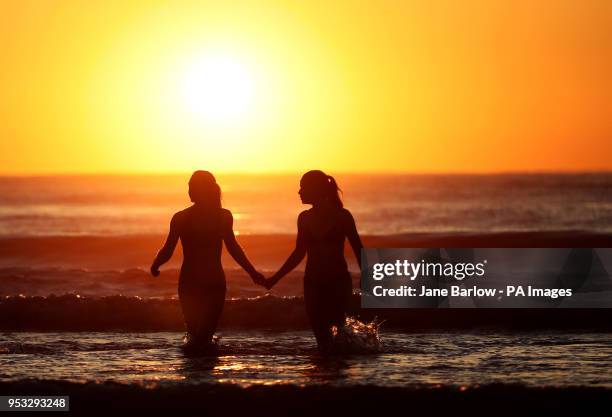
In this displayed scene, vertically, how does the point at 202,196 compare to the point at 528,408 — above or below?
above

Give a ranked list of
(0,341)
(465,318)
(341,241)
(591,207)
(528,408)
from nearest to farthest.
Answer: (528,408) < (341,241) < (0,341) < (465,318) < (591,207)

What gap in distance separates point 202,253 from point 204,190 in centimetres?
69

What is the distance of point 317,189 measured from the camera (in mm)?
12250

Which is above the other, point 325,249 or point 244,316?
point 325,249

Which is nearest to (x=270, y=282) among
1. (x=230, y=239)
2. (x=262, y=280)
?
(x=262, y=280)

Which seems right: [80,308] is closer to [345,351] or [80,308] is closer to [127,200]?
[345,351]

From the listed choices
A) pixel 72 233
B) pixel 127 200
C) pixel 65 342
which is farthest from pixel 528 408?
pixel 127 200

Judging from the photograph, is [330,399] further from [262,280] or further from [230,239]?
[262,280]

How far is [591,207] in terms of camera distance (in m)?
78.4

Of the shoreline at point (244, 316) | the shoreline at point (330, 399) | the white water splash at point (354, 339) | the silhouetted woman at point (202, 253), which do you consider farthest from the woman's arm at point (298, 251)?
the shoreline at point (244, 316)

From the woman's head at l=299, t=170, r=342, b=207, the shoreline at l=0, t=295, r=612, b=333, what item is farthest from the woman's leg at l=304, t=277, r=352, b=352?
the shoreline at l=0, t=295, r=612, b=333

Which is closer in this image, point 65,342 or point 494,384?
point 494,384

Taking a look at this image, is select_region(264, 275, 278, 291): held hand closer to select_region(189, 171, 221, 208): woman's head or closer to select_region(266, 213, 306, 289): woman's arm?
select_region(266, 213, 306, 289): woman's arm

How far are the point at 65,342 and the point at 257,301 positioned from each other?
3992 mm
